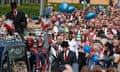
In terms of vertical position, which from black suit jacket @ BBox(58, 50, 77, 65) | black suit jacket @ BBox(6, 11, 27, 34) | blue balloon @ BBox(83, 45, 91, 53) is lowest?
blue balloon @ BBox(83, 45, 91, 53)

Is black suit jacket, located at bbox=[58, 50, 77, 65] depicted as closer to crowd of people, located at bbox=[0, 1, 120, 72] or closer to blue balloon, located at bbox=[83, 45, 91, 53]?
crowd of people, located at bbox=[0, 1, 120, 72]

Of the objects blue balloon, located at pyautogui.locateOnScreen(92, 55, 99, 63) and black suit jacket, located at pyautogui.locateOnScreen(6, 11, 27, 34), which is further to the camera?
blue balloon, located at pyautogui.locateOnScreen(92, 55, 99, 63)

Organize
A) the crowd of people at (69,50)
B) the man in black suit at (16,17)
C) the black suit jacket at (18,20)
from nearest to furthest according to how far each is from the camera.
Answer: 1. the crowd of people at (69,50)
2. the black suit jacket at (18,20)
3. the man in black suit at (16,17)

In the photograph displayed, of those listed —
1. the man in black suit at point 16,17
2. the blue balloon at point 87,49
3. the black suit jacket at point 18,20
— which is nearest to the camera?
the black suit jacket at point 18,20

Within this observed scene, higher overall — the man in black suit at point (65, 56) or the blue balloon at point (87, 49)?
the man in black suit at point (65, 56)

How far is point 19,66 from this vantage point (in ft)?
38.3

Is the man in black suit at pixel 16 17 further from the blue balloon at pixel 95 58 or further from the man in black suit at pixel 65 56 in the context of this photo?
the blue balloon at pixel 95 58

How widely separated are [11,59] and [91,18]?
50.1 feet

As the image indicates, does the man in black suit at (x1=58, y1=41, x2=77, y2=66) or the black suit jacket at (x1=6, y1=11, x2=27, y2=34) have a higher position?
the black suit jacket at (x1=6, y1=11, x2=27, y2=34)

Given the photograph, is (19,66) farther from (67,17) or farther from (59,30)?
(67,17)

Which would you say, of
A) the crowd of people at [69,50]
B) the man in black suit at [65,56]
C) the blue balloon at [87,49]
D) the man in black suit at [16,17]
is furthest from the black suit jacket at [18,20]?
the blue balloon at [87,49]

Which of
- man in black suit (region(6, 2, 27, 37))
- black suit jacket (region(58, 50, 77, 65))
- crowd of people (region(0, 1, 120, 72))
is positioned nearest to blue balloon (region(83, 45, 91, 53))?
crowd of people (region(0, 1, 120, 72))

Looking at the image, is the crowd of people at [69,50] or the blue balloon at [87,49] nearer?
the crowd of people at [69,50]

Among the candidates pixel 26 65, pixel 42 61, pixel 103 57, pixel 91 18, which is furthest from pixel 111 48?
pixel 91 18
